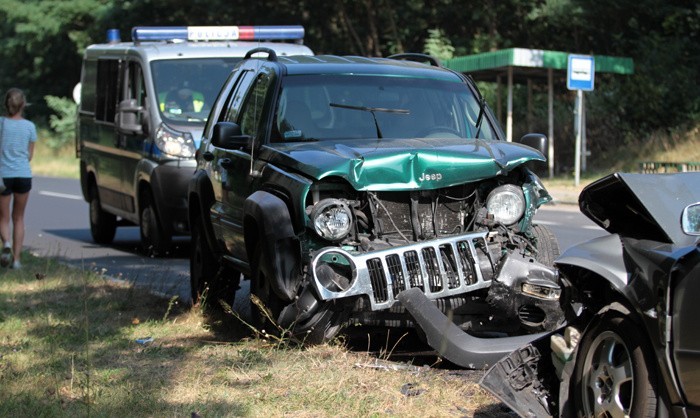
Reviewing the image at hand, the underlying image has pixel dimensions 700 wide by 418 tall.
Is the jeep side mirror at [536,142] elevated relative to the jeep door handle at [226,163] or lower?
elevated

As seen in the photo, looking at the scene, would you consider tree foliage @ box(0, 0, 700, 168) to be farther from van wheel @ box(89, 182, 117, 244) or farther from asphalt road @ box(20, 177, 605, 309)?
van wheel @ box(89, 182, 117, 244)

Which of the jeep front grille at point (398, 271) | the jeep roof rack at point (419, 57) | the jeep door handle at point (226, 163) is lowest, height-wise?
the jeep front grille at point (398, 271)

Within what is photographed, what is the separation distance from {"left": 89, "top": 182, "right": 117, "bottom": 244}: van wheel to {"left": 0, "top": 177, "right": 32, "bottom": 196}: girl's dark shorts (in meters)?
3.42

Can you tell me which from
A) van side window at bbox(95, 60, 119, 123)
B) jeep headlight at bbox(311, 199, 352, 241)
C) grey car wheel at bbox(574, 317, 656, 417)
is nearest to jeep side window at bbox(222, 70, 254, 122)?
jeep headlight at bbox(311, 199, 352, 241)

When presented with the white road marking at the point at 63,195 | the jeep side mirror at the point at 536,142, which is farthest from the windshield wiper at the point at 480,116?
the white road marking at the point at 63,195

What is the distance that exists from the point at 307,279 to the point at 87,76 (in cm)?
1054

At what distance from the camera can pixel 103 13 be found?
45.5m

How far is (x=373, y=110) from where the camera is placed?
8414 millimetres

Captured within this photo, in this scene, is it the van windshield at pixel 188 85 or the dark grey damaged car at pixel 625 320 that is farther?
the van windshield at pixel 188 85

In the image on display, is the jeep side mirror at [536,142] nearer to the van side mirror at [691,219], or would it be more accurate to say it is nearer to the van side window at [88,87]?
the van side mirror at [691,219]

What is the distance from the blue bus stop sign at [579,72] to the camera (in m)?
24.0

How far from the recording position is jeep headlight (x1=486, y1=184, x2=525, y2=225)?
7.45 meters

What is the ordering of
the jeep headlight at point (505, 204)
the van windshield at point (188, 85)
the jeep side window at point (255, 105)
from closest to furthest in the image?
1. the jeep headlight at point (505, 204)
2. the jeep side window at point (255, 105)
3. the van windshield at point (188, 85)

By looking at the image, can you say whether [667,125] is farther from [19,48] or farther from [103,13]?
[19,48]
